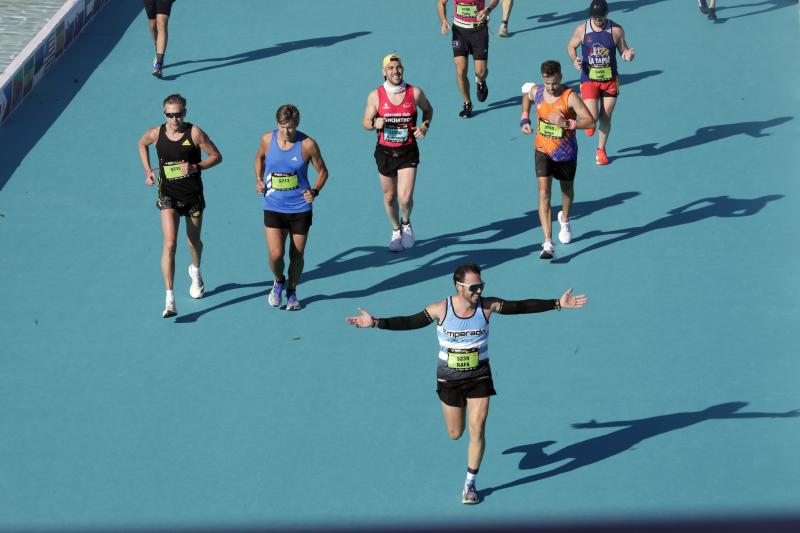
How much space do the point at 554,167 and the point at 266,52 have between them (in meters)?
6.38

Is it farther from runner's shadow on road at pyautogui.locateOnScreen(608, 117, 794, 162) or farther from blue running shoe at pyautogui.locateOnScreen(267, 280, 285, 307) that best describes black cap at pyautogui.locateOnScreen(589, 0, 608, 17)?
blue running shoe at pyautogui.locateOnScreen(267, 280, 285, 307)

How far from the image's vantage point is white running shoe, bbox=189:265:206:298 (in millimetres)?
13602

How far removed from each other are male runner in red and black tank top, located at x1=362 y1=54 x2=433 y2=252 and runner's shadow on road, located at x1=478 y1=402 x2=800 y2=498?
357 cm

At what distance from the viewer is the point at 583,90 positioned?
15883mm

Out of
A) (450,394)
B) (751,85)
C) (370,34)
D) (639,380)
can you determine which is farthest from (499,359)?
(370,34)

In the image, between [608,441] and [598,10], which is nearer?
[608,441]

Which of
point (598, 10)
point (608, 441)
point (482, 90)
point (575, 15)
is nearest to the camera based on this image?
point (608, 441)

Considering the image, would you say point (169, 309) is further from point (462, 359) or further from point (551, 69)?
point (551, 69)

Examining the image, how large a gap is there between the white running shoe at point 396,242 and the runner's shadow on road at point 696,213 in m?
1.72

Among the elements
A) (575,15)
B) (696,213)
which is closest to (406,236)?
(696,213)

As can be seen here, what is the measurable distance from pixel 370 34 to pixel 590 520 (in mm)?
10480

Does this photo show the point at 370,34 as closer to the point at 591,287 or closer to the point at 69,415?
the point at 591,287

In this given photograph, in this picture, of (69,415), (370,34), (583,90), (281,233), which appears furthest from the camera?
(370,34)

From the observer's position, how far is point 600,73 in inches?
620
